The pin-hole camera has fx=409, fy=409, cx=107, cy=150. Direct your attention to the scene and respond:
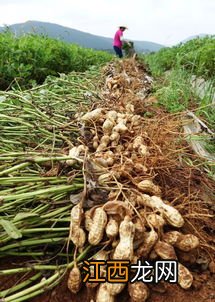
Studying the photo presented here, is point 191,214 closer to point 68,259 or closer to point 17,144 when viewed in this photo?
point 68,259

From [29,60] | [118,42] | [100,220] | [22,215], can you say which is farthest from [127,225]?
[118,42]

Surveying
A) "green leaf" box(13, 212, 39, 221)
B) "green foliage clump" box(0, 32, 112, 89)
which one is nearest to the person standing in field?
"green foliage clump" box(0, 32, 112, 89)

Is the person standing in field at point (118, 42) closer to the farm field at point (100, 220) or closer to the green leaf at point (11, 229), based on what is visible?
the farm field at point (100, 220)

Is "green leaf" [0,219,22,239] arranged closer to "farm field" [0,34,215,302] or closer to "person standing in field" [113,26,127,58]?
"farm field" [0,34,215,302]

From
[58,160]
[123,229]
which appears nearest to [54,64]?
[58,160]

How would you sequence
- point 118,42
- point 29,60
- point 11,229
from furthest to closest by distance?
1. point 118,42
2. point 29,60
3. point 11,229

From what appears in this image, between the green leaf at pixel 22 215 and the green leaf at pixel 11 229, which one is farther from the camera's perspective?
the green leaf at pixel 22 215

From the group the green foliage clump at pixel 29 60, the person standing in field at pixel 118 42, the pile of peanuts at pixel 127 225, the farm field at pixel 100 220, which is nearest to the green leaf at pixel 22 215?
the farm field at pixel 100 220

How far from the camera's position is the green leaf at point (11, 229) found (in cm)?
146

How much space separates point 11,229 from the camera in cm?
148

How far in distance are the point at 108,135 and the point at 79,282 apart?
1.09 meters

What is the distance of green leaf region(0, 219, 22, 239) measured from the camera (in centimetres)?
146

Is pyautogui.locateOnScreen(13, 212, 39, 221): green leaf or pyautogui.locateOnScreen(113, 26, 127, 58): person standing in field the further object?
pyautogui.locateOnScreen(113, 26, 127, 58): person standing in field

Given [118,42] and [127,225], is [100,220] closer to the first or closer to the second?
[127,225]
